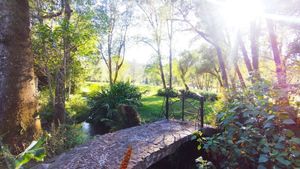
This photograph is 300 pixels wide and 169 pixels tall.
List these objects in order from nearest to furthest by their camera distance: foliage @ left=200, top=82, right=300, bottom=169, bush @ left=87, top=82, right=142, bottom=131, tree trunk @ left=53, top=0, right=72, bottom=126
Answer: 1. foliage @ left=200, top=82, right=300, bottom=169
2. tree trunk @ left=53, top=0, right=72, bottom=126
3. bush @ left=87, top=82, right=142, bottom=131

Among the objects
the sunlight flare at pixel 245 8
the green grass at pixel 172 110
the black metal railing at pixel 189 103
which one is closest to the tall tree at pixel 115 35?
the green grass at pixel 172 110

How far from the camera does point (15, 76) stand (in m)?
4.06

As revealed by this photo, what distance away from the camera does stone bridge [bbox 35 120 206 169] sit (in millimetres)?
3018

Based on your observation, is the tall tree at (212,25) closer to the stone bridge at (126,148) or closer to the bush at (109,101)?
the stone bridge at (126,148)

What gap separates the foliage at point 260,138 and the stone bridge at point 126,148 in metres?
1.07

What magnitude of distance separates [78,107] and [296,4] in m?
9.40

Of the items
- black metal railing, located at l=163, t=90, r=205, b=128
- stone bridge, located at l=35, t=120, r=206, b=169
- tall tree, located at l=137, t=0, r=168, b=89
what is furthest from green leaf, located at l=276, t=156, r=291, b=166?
tall tree, located at l=137, t=0, r=168, b=89

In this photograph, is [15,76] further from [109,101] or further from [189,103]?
[109,101]

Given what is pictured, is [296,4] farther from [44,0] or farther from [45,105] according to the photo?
[45,105]

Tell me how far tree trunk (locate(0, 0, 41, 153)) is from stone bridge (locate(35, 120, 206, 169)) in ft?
4.33

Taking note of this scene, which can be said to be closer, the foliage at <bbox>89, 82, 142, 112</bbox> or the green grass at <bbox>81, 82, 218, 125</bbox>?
the green grass at <bbox>81, 82, 218, 125</bbox>

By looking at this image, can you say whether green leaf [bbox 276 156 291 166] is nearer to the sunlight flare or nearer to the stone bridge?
the stone bridge

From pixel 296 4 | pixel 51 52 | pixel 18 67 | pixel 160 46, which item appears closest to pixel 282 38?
pixel 296 4

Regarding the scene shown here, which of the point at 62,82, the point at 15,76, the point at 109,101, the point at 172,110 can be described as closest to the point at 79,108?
the point at 109,101
